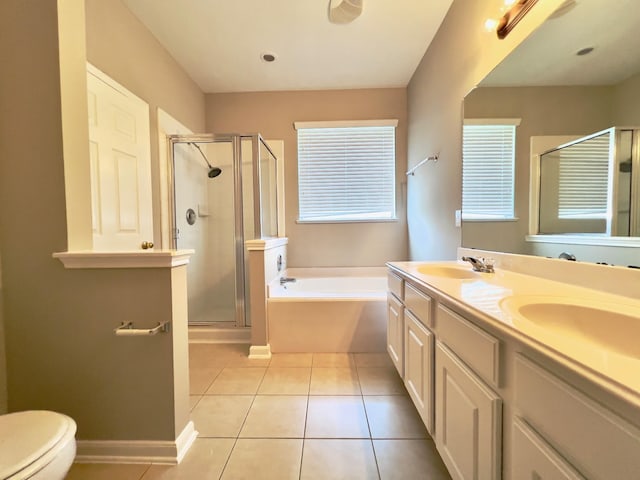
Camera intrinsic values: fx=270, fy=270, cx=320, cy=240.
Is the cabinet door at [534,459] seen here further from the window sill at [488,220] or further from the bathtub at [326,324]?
the bathtub at [326,324]

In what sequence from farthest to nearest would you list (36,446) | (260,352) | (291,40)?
(291,40)
(260,352)
(36,446)

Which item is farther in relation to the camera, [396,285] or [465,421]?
[396,285]

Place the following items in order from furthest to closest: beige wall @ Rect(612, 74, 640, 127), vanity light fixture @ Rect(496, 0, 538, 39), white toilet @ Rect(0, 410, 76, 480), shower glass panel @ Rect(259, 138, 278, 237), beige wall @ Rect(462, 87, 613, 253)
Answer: shower glass panel @ Rect(259, 138, 278, 237) → vanity light fixture @ Rect(496, 0, 538, 39) → beige wall @ Rect(462, 87, 613, 253) → beige wall @ Rect(612, 74, 640, 127) → white toilet @ Rect(0, 410, 76, 480)

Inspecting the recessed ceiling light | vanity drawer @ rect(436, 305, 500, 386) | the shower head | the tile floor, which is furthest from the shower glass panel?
the recessed ceiling light

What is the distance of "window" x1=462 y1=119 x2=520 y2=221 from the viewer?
4.61 feet

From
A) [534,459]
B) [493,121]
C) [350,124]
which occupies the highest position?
[350,124]

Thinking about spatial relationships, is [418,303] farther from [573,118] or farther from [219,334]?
[219,334]

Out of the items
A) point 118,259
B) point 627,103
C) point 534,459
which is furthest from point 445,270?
point 118,259

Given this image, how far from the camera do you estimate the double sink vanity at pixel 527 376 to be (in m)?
0.43

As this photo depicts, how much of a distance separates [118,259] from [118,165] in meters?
1.07

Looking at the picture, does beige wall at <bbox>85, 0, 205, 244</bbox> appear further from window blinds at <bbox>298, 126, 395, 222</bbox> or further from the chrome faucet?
the chrome faucet

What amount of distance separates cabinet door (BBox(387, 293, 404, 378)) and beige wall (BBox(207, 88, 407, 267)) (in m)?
1.48

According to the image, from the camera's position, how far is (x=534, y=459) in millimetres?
567

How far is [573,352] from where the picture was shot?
0.49 m
